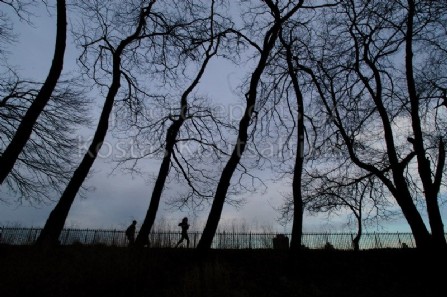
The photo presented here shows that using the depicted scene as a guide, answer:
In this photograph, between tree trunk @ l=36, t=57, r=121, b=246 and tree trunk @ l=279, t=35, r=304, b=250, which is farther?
tree trunk @ l=279, t=35, r=304, b=250

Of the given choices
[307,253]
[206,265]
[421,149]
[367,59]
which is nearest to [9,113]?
[206,265]

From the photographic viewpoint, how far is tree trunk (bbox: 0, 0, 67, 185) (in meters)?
9.04

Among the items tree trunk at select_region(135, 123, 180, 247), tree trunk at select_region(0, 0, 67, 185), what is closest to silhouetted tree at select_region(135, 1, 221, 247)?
tree trunk at select_region(135, 123, 180, 247)

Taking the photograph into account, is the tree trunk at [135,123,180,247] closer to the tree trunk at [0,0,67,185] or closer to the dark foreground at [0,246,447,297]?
the dark foreground at [0,246,447,297]

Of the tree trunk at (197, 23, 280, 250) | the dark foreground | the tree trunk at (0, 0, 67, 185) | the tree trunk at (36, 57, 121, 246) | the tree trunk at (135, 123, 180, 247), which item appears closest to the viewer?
the dark foreground

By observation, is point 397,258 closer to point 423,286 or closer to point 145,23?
point 423,286

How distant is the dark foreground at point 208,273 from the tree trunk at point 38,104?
235 cm

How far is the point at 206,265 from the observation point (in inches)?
356

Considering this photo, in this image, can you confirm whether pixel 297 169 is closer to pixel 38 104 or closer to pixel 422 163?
pixel 422 163

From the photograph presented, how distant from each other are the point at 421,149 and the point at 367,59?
14.8 feet

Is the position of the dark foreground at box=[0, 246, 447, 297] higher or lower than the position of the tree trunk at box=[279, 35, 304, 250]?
lower

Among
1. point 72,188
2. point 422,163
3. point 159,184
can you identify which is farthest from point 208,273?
point 422,163

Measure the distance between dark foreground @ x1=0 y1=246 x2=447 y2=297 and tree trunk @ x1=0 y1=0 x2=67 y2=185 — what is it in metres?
2.35

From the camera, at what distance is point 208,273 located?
851 centimetres
